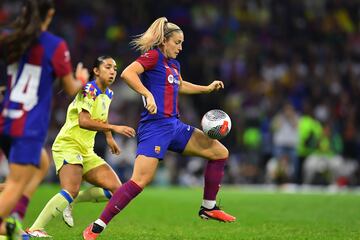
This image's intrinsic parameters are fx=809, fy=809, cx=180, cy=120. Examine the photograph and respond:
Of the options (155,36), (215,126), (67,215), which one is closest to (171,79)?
(155,36)

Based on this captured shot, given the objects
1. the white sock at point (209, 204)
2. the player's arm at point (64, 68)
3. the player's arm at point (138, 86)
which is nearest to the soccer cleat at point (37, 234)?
the white sock at point (209, 204)

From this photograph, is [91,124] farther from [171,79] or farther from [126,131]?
[171,79]

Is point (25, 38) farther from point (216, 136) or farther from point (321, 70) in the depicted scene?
point (321, 70)

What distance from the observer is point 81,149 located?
920cm

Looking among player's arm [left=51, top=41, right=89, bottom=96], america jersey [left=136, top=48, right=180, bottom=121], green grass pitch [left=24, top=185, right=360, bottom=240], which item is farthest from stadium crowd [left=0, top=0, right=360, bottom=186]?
player's arm [left=51, top=41, right=89, bottom=96]

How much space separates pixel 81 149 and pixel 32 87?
2.91 meters

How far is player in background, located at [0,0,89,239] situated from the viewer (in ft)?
20.6

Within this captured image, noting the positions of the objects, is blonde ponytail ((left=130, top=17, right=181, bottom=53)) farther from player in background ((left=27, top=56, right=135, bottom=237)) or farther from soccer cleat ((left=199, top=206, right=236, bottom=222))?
soccer cleat ((left=199, top=206, right=236, bottom=222))

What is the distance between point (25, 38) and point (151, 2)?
19.2 meters

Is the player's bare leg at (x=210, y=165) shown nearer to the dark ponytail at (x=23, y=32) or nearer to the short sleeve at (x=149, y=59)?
the short sleeve at (x=149, y=59)

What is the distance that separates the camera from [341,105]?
23.1 meters

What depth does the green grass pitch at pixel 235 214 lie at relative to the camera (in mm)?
9211

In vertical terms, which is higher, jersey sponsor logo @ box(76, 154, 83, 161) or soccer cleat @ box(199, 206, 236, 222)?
jersey sponsor logo @ box(76, 154, 83, 161)

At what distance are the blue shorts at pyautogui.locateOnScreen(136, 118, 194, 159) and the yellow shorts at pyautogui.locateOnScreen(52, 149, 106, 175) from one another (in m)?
0.91
